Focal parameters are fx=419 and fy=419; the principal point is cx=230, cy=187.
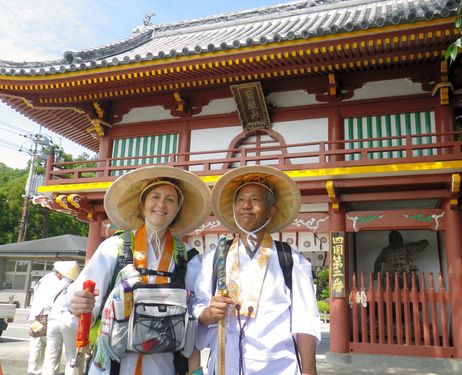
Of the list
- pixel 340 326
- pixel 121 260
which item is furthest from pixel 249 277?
pixel 340 326

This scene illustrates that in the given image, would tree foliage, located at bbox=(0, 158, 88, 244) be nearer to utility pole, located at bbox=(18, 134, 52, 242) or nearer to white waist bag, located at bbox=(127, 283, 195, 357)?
utility pole, located at bbox=(18, 134, 52, 242)

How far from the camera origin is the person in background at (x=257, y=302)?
2379 millimetres

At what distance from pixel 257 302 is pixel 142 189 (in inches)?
46.0

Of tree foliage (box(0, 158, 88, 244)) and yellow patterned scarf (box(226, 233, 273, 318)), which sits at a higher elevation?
tree foliage (box(0, 158, 88, 244))

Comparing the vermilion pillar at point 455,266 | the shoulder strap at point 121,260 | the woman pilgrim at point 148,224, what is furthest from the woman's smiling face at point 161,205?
the vermilion pillar at point 455,266

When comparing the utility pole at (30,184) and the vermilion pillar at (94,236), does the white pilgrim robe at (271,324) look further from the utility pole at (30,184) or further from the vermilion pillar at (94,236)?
the utility pole at (30,184)

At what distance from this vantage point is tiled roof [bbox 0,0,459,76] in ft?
25.8

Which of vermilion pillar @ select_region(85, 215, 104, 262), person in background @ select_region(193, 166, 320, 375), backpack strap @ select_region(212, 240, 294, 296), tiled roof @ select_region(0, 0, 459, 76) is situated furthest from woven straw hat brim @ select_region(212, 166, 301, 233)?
vermilion pillar @ select_region(85, 215, 104, 262)

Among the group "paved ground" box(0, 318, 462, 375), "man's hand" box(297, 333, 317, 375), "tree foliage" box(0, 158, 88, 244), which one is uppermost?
"tree foliage" box(0, 158, 88, 244)

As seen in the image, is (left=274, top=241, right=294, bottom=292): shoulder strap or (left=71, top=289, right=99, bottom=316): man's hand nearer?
(left=71, top=289, right=99, bottom=316): man's hand

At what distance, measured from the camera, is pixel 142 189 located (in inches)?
118

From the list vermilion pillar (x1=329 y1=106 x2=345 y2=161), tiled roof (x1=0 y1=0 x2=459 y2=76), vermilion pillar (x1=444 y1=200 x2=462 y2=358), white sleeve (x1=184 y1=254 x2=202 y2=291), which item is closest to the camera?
white sleeve (x1=184 y1=254 x2=202 y2=291)

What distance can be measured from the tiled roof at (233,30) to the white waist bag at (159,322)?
605 centimetres

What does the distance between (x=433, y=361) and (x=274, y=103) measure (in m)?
5.80
